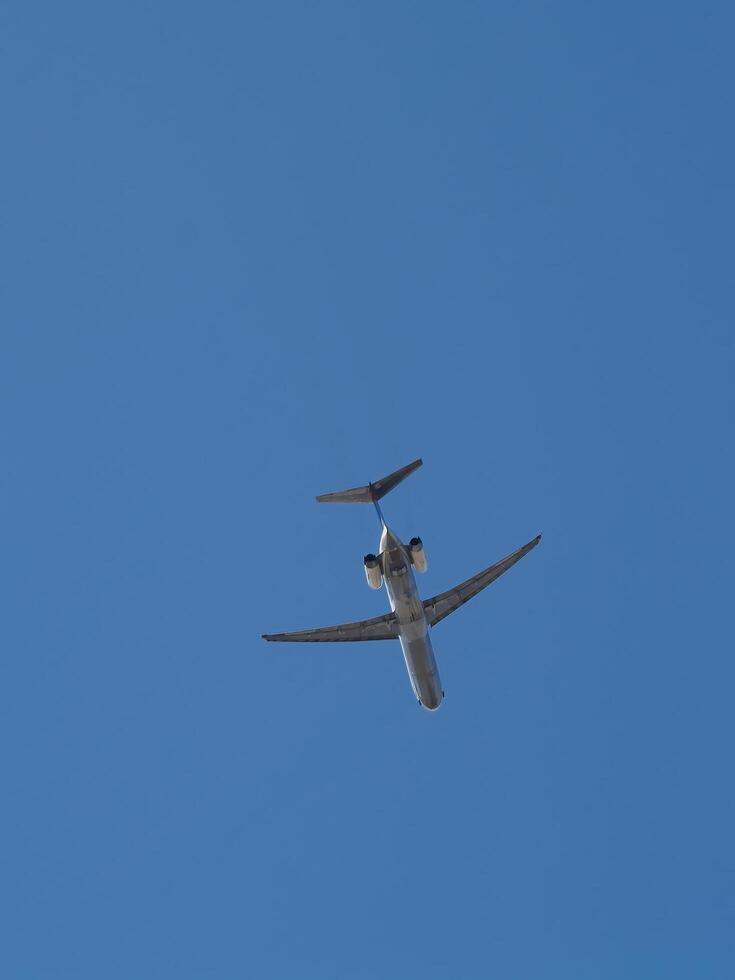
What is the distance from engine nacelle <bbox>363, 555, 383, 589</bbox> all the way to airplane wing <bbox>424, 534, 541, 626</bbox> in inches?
274

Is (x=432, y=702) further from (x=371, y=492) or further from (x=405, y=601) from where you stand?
(x=371, y=492)

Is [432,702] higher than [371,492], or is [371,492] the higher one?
[371,492]

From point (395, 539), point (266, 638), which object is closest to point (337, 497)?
point (395, 539)

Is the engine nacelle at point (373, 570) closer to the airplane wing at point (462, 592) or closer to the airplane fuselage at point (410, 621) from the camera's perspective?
the airplane fuselage at point (410, 621)

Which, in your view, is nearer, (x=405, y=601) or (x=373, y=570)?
(x=373, y=570)

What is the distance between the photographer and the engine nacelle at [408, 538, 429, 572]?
5247cm

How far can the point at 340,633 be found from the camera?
5950 centimetres

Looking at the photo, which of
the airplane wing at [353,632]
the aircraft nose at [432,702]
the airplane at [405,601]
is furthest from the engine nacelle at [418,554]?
the aircraft nose at [432,702]

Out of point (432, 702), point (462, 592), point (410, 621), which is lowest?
point (432, 702)

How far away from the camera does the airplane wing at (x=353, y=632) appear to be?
58844 mm

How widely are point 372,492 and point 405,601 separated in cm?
592

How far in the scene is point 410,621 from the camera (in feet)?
189

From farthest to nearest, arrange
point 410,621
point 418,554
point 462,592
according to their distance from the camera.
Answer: point 462,592, point 410,621, point 418,554

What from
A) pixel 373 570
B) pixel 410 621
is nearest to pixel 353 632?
pixel 410 621
